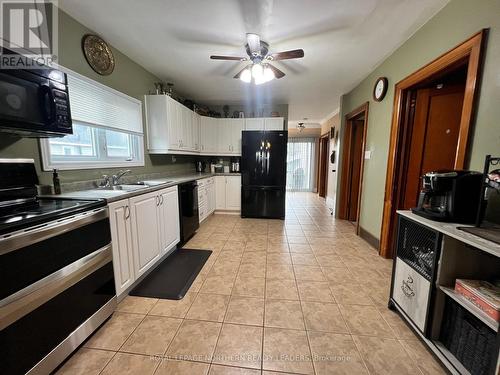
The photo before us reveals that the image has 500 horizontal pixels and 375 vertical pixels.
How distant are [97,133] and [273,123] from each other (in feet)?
10.0

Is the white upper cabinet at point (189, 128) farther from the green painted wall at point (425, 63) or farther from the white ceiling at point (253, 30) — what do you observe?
the green painted wall at point (425, 63)

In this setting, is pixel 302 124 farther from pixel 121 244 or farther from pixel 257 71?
pixel 121 244

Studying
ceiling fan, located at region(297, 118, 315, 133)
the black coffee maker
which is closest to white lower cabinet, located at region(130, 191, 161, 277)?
the black coffee maker

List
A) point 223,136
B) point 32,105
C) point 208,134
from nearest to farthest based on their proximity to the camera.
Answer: point 32,105 < point 208,134 < point 223,136

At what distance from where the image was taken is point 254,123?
14.1 feet

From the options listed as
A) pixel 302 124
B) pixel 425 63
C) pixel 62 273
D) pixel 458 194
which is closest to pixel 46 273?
pixel 62 273

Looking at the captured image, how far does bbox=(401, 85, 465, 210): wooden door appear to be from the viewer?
81.0 inches

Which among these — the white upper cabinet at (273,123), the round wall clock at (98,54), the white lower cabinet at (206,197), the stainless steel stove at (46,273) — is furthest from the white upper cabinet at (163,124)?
the white upper cabinet at (273,123)

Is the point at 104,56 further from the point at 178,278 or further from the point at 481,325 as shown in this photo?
the point at 481,325

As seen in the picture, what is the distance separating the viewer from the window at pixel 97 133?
182 cm

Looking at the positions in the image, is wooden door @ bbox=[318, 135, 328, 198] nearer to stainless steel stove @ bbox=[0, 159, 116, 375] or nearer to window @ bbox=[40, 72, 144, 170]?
window @ bbox=[40, 72, 144, 170]

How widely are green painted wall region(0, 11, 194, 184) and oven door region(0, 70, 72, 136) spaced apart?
0.23 m

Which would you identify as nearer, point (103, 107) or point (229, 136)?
point (103, 107)
